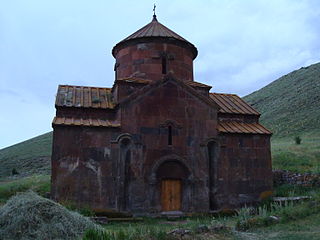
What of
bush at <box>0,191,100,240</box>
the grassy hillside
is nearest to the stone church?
bush at <box>0,191,100,240</box>

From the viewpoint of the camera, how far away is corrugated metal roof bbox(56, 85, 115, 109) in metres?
12.7

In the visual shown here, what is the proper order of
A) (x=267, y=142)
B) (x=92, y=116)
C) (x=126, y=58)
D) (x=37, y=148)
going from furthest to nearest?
1. (x=37, y=148)
2. (x=126, y=58)
3. (x=267, y=142)
4. (x=92, y=116)

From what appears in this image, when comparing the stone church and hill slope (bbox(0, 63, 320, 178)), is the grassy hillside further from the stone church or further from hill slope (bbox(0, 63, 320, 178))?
the stone church

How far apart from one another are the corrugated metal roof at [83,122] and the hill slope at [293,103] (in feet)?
57.1

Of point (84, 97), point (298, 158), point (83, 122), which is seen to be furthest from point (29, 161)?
point (298, 158)

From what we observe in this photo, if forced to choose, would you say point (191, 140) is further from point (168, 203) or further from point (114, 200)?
point (114, 200)

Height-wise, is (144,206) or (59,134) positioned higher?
(59,134)

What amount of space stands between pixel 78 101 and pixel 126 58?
2.91 meters

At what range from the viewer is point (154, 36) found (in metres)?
14.4

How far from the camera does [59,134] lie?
11773 mm

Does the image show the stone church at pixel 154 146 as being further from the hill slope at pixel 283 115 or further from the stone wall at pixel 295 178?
the hill slope at pixel 283 115

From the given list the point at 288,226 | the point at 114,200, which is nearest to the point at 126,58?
the point at 114,200

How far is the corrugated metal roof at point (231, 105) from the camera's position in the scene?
1442 centimetres

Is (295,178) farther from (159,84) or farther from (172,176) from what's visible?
(159,84)
